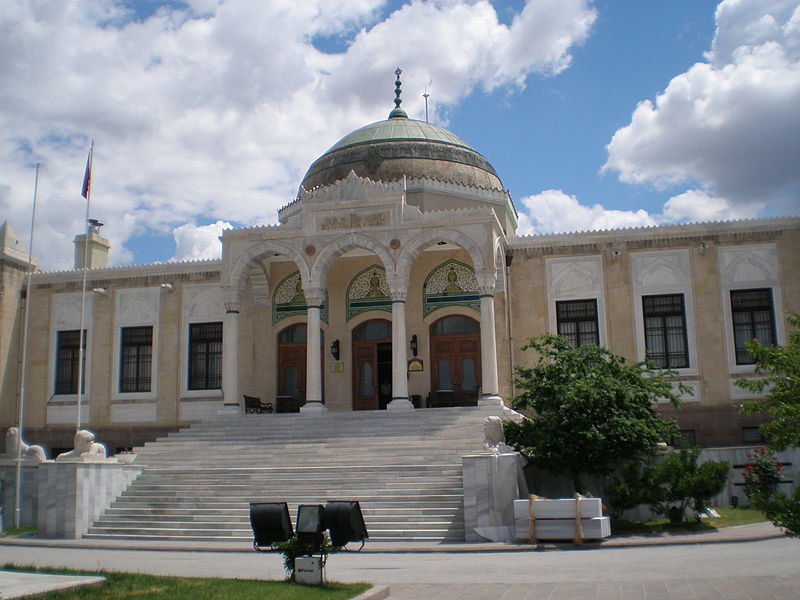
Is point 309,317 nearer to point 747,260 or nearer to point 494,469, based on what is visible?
point 494,469

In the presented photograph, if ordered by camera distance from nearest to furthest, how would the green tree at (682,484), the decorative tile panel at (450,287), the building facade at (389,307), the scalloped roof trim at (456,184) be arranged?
the green tree at (682,484)
the building facade at (389,307)
the decorative tile panel at (450,287)
the scalloped roof trim at (456,184)

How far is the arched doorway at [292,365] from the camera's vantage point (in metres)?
23.8

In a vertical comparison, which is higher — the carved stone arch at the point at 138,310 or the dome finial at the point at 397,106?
the dome finial at the point at 397,106

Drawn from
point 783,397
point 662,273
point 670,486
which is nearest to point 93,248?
point 662,273

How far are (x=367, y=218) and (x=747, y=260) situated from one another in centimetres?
997

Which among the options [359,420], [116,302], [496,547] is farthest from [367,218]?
[496,547]

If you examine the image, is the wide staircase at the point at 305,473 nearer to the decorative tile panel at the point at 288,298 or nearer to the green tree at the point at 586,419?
the green tree at the point at 586,419

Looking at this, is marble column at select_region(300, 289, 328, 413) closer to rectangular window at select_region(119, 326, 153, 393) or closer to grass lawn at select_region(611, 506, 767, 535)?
rectangular window at select_region(119, 326, 153, 393)

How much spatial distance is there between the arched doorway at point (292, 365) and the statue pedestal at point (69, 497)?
802cm

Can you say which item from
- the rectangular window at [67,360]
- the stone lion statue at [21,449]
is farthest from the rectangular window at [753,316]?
the rectangular window at [67,360]

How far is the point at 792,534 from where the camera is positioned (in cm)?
699

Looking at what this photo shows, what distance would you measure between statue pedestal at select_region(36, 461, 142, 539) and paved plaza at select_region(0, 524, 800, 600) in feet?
2.43

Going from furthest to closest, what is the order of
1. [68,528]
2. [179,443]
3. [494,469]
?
1. [179,443]
2. [68,528]
3. [494,469]

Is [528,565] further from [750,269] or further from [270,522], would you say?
[750,269]
